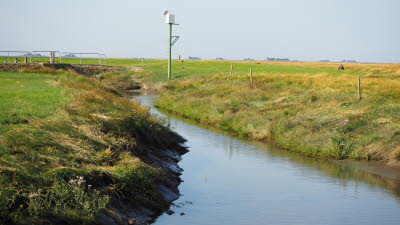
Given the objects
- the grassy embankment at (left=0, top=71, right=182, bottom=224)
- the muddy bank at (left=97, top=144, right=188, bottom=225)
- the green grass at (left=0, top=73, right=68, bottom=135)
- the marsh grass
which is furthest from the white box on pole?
the grassy embankment at (left=0, top=71, right=182, bottom=224)

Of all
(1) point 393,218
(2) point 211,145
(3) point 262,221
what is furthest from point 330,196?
(2) point 211,145

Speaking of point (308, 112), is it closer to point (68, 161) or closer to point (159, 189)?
point (159, 189)

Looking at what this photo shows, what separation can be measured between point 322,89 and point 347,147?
1410cm

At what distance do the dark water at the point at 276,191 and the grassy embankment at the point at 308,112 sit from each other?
1.22 meters

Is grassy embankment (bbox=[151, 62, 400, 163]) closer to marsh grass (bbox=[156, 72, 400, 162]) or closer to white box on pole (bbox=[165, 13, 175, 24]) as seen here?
marsh grass (bbox=[156, 72, 400, 162])

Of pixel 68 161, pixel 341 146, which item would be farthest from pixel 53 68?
pixel 68 161

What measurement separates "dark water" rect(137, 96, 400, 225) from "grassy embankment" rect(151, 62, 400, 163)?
1.22m

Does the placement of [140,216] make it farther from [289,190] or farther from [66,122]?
[289,190]

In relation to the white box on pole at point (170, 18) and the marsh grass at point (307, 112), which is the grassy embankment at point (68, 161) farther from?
the white box on pole at point (170, 18)

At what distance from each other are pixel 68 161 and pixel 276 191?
677cm

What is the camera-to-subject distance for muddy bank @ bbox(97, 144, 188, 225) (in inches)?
464

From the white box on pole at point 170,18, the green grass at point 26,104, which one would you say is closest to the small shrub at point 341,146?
the green grass at point 26,104

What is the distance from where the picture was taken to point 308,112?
2803cm

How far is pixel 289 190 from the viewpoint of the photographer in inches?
670
